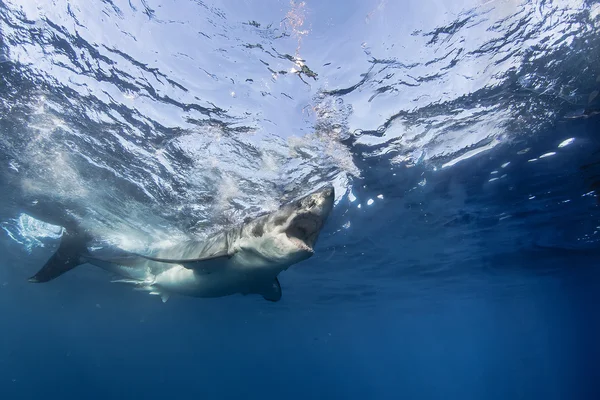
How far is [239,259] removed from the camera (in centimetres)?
733

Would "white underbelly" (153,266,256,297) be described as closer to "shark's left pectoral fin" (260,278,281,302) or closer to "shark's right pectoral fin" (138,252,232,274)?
"shark's right pectoral fin" (138,252,232,274)

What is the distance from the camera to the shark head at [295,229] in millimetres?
5289

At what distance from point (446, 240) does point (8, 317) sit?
299 feet

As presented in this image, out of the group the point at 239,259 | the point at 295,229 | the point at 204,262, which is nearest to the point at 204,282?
the point at 204,262

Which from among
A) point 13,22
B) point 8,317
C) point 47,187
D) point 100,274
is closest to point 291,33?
point 13,22

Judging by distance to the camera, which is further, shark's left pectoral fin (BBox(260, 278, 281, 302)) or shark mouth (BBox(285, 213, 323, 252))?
shark's left pectoral fin (BBox(260, 278, 281, 302))

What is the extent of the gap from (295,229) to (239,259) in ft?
6.90

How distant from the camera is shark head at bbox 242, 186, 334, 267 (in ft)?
17.4

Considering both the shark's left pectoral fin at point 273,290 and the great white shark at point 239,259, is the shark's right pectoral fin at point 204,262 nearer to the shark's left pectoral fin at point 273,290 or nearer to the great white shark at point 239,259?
the great white shark at point 239,259

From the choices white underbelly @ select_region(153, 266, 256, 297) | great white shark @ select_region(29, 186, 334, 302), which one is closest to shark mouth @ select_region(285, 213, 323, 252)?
great white shark @ select_region(29, 186, 334, 302)

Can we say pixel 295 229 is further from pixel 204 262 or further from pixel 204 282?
pixel 204 282

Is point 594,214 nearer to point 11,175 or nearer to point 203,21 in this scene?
point 203,21

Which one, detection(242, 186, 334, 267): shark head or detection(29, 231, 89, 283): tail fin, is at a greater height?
detection(242, 186, 334, 267): shark head

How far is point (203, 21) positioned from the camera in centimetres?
644
